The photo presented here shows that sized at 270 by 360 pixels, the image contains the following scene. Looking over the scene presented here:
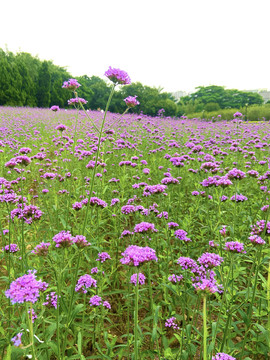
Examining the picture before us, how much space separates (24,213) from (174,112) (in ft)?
95.7

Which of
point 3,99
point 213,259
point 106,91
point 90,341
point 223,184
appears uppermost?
point 106,91

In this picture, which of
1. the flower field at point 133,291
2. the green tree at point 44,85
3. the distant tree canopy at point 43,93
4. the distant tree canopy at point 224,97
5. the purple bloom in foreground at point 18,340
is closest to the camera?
the purple bloom in foreground at point 18,340

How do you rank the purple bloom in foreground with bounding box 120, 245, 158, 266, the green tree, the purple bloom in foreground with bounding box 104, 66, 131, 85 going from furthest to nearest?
the green tree → the purple bloom in foreground with bounding box 104, 66, 131, 85 → the purple bloom in foreground with bounding box 120, 245, 158, 266

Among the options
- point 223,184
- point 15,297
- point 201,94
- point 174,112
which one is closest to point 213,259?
point 223,184

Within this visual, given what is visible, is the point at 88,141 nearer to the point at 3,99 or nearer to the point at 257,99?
the point at 3,99

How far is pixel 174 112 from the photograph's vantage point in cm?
2941

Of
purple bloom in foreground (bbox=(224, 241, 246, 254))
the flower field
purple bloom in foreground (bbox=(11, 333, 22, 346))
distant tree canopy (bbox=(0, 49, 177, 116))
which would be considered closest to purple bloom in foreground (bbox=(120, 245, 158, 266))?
the flower field

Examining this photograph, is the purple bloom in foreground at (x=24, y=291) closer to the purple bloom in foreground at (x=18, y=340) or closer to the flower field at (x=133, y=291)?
the flower field at (x=133, y=291)

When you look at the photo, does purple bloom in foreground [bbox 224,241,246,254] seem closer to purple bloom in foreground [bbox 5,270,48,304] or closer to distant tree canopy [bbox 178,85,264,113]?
purple bloom in foreground [bbox 5,270,48,304]

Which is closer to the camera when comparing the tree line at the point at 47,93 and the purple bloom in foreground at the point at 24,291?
the purple bloom in foreground at the point at 24,291

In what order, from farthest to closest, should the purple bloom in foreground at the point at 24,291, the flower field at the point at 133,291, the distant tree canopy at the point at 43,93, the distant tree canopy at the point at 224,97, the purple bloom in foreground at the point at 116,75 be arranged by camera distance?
the distant tree canopy at the point at 224,97 < the distant tree canopy at the point at 43,93 < the purple bloom in foreground at the point at 116,75 < the flower field at the point at 133,291 < the purple bloom in foreground at the point at 24,291

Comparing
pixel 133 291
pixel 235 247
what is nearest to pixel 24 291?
pixel 235 247

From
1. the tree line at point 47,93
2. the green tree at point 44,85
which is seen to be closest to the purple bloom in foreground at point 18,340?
the tree line at point 47,93

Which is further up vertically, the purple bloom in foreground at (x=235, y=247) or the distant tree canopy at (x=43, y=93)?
the distant tree canopy at (x=43, y=93)
